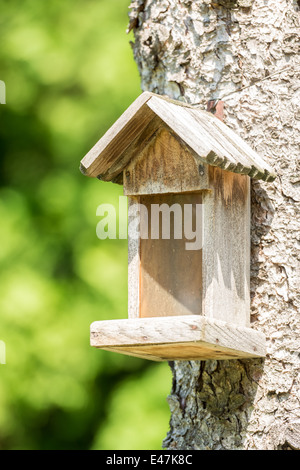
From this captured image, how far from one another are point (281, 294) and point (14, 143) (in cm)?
344

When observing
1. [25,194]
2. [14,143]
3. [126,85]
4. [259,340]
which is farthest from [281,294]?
[14,143]

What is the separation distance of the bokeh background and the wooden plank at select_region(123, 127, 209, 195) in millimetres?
2314

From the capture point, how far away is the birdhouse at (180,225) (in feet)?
6.23

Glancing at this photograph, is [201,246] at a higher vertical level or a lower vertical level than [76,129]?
lower

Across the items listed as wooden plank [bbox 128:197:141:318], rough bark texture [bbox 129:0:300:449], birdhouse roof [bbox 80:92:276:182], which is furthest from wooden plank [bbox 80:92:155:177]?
Answer: rough bark texture [bbox 129:0:300:449]

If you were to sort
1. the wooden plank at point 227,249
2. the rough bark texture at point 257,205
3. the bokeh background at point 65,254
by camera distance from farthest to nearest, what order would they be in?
the bokeh background at point 65,254, the rough bark texture at point 257,205, the wooden plank at point 227,249

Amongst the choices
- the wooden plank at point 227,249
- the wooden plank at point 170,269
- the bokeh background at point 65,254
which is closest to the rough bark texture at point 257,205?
the wooden plank at point 227,249

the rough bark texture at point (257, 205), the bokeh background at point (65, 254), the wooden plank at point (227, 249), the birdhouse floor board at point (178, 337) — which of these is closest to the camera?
the birdhouse floor board at point (178, 337)

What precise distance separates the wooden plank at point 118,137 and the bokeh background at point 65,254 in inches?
91.5

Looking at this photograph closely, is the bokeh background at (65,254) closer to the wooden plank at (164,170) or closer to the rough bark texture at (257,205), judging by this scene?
the rough bark texture at (257,205)

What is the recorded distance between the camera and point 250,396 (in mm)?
2086

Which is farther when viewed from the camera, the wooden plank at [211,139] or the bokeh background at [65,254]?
the bokeh background at [65,254]

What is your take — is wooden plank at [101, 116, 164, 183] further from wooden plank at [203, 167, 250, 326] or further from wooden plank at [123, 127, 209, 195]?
wooden plank at [203, 167, 250, 326]

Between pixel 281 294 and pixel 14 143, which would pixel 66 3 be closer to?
pixel 14 143
